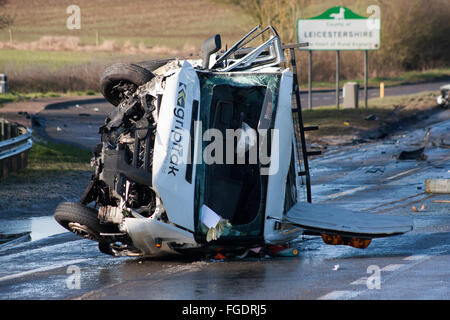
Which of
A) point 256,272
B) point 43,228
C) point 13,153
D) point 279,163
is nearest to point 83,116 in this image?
point 13,153

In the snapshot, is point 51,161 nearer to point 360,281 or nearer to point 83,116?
point 360,281

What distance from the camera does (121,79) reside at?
9281mm

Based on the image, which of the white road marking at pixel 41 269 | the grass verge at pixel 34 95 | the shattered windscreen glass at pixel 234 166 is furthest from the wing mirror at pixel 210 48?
the grass verge at pixel 34 95

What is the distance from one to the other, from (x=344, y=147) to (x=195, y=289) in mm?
15207

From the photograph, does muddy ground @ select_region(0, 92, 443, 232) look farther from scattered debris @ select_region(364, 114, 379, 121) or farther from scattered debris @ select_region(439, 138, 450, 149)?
scattered debris @ select_region(439, 138, 450, 149)

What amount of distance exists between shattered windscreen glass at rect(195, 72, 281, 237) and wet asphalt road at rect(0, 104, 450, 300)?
1.62 feet

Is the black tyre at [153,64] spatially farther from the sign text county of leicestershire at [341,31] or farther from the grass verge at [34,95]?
the grass verge at [34,95]

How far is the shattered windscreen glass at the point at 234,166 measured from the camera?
848 cm

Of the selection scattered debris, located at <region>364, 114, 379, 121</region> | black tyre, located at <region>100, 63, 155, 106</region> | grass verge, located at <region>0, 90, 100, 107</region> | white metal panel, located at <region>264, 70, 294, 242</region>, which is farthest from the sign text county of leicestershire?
white metal panel, located at <region>264, 70, 294, 242</region>

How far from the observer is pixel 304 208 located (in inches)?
371

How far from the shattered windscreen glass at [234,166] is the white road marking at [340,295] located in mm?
1434

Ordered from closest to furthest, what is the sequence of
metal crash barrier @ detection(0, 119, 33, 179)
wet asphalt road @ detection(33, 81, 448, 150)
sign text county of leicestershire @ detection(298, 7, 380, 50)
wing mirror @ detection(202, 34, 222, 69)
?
wing mirror @ detection(202, 34, 222, 69) < metal crash barrier @ detection(0, 119, 33, 179) < wet asphalt road @ detection(33, 81, 448, 150) < sign text county of leicestershire @ detection(298, 7, 380, 50)

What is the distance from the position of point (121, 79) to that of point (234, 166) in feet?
5.23

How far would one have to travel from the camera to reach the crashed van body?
26.2 feet
